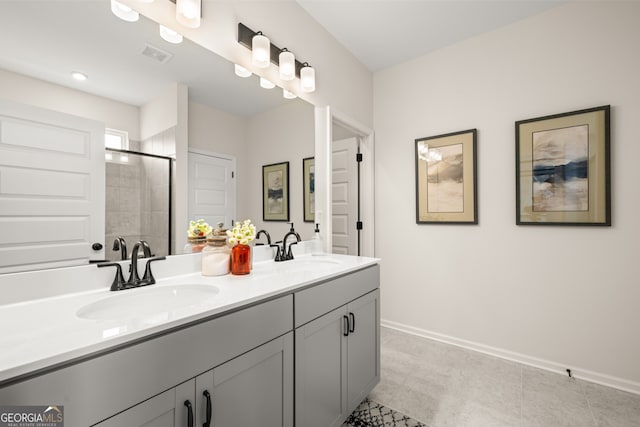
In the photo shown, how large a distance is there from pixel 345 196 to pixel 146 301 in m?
2.08

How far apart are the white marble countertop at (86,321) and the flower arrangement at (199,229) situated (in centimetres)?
22

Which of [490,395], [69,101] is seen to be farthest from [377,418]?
[69,101]

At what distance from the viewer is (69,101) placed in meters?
1.04

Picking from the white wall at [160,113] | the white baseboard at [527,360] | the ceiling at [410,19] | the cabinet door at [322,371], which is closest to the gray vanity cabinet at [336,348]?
the cabinet door at [322,371]

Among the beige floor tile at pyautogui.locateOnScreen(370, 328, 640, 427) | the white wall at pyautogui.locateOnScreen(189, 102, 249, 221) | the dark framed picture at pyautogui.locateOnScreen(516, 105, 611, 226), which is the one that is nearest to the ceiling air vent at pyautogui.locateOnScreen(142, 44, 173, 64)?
the white wall at pyautogui.locateOnScreen(189, 102, 249, 221)

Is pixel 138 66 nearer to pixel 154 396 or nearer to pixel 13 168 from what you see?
pixel 13 168

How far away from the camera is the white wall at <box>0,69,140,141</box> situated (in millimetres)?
928

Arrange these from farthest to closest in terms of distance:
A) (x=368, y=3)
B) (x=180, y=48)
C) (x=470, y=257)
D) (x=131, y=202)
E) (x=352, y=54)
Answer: (x=352, y=54)
(x=470, y=257)
(x=368, y=3)
(x=180, y=48)
(x=131, y=202)

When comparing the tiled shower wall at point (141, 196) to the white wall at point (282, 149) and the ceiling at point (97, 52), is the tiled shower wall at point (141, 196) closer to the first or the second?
A: the ceiling at point (97, 52)

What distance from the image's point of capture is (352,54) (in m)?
2.69

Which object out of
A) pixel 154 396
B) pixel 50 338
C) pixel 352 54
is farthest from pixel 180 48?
pixel 352 54

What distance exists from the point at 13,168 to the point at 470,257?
285 centimetres

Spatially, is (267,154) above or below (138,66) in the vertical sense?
below

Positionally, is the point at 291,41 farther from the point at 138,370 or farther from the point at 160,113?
the point at 138,370
